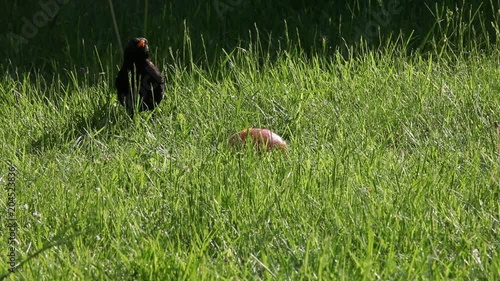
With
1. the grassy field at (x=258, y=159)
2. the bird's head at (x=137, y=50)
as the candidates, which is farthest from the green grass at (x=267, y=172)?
the bird's head at (x=137, y=50)

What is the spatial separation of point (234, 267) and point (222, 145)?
4.13 feet

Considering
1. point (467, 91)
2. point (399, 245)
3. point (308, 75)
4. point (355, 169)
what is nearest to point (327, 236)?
point (399, 245)

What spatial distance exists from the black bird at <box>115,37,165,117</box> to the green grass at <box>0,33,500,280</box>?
80 mm

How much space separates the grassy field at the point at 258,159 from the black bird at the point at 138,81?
10cm

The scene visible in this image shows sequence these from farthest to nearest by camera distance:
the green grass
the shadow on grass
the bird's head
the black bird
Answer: the bird's head
the black bird
the shadow on grass
the green grass

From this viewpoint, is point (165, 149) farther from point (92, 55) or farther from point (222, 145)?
point (92, 55)

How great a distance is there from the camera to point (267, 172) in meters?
3.94

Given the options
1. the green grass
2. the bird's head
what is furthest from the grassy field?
the bird's head

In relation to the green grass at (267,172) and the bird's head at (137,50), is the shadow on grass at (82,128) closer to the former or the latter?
the green grass at (267,172)

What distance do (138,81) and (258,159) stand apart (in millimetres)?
1375

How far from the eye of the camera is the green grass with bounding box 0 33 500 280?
3230 mm

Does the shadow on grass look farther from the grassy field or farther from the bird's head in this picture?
the bird's head

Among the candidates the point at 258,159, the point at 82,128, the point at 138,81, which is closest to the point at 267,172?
the point at 258,159

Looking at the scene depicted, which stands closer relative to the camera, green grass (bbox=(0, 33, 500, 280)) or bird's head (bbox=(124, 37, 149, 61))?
green grass (bbox=(0, 33, 500, 280))
